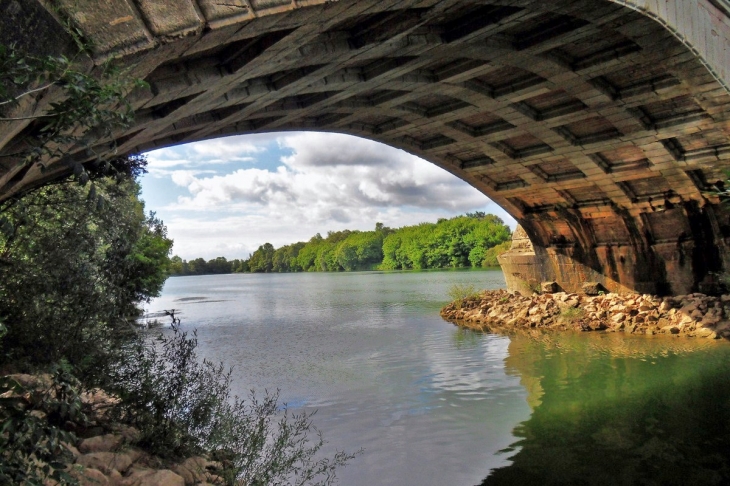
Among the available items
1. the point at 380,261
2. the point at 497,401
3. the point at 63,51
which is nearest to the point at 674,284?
the point at 497,401

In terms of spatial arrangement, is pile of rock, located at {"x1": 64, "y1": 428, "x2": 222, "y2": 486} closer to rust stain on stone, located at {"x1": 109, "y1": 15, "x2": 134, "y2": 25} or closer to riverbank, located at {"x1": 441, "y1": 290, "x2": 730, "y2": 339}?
rust stain on stone, located at {"x1": 109, "y1": 15, "x2": 134, "y2": 25}

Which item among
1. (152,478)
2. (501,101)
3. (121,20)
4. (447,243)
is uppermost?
(447,243)

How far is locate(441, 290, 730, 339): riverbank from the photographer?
20.3 meters

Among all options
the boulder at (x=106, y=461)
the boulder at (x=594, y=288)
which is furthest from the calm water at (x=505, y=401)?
the boulder at (x=594, y=288)

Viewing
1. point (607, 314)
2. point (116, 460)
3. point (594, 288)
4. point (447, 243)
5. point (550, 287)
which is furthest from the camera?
point (447, 243)

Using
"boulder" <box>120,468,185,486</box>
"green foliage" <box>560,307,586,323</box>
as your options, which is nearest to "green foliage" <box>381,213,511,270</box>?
"green foliage" <box>560,307,586,323</box>

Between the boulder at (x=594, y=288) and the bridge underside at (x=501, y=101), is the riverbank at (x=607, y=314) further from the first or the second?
the bridge underside at (x=501, y=101)

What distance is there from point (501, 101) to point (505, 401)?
814cm

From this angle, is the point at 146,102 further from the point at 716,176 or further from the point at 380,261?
the point at 380,261

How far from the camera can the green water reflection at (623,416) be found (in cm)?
852

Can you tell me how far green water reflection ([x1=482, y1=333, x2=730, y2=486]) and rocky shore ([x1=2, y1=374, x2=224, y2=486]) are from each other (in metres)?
4.26

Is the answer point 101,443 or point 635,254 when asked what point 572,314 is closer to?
point 635,254

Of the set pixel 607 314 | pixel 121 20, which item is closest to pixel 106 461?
pixel 121 20

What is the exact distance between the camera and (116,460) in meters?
6.49
